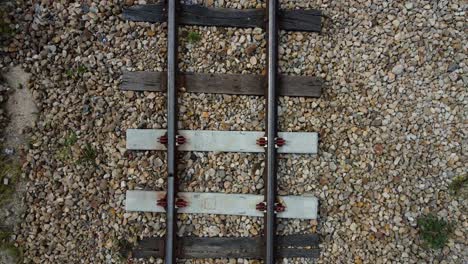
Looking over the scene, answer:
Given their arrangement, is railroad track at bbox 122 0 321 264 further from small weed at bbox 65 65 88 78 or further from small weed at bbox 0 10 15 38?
small weed at bbox 0 10 15 38

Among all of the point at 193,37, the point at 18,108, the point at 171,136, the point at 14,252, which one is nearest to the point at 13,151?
the point at 18,108

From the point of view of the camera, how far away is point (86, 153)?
13.2 ft

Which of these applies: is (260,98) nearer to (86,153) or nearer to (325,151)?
(325,151)

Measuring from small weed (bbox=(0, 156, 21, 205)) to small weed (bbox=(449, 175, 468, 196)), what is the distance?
4.34m

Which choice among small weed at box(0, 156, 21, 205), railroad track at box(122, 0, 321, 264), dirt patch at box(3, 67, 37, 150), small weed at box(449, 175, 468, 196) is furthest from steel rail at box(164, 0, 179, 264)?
small weed at box(449, 175, 468, 196)

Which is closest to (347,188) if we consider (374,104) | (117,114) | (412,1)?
(374,104)

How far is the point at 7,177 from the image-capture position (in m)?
4.04

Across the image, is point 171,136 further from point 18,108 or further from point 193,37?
point 18,108

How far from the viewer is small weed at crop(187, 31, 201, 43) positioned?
4.10 meters

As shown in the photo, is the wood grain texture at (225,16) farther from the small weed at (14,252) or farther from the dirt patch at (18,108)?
the small weed at (14,252)

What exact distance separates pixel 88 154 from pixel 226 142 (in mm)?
1366

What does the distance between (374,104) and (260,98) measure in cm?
117

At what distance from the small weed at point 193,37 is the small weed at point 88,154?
1.45 m

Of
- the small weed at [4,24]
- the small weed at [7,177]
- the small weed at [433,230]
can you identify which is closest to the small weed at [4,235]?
the small weed at [7,177]
